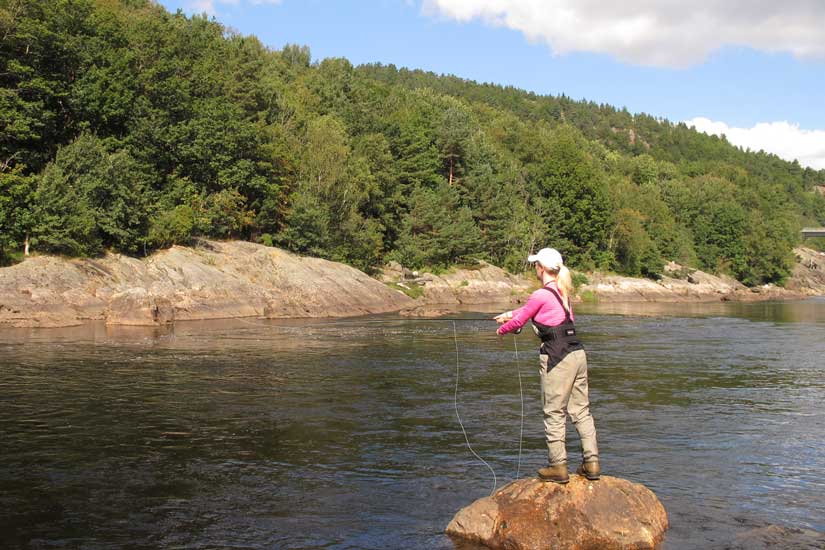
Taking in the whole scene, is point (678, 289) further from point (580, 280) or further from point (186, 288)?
point (186, 288)

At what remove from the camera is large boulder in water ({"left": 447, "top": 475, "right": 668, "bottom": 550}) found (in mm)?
8531

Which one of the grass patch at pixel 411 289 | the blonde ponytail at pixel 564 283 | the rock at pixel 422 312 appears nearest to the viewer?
the blonde ponytail at pixel 564 283

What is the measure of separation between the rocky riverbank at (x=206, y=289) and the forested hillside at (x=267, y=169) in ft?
8.17

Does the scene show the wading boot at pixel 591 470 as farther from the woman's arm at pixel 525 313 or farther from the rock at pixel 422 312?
the rock at pixel 422 312

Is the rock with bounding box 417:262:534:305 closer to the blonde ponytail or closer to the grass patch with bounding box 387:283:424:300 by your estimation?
the grass patch with bounding box 387:283:424:300

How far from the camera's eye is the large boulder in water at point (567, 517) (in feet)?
28.0

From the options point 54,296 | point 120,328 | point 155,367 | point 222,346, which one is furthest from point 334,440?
point 54,296

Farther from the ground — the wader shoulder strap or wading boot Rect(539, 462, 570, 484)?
the wader shoulder strap

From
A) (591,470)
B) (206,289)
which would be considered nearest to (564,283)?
(591,470)

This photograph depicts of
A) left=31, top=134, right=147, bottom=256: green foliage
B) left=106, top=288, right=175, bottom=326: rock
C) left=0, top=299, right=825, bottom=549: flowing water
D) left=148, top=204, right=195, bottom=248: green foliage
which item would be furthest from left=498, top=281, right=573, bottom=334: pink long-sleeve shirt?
left=148, top=204, right=195, bottom=248: green foliage

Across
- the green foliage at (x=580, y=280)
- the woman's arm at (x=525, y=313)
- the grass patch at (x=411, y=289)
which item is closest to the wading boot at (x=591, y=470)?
the woman's arm at (x=525, y=313)

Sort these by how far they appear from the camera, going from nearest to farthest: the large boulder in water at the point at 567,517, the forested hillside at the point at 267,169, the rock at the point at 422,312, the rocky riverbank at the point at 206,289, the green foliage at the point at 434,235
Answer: the large boulder in water at the point at 567,517, the rocky riverbank at the point at 206,289, the forested hillside at the point at 267,169, the rock at the point at 422,312, the green foliage at the point at 434,235

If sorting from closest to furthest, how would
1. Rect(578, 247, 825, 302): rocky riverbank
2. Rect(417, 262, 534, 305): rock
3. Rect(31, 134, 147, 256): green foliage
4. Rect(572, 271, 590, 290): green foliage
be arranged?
1. Rect(31, 134, 147, 256): green foliage
2. Rect(417, 262, 534, 305): rock
3. Rect(572, 271, 590, 290): green foliage
4. Rect(578, 247, 825, 302): rocky riverbank

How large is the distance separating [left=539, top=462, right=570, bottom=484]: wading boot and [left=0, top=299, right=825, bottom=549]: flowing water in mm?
1415
